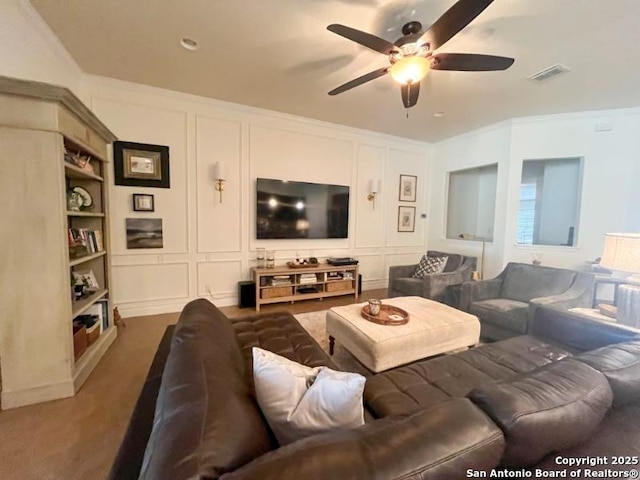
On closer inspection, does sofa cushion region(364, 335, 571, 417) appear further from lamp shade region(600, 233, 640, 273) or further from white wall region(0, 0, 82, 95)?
white wall region(0, 0, 82, 95)

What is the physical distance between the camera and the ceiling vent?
2635 mm

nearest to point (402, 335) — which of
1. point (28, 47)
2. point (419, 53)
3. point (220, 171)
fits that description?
point (419, 53)

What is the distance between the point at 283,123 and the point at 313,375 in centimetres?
384

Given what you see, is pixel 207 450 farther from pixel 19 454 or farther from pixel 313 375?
pixel 19 454

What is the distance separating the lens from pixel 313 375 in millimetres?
976

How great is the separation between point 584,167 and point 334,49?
3733mm

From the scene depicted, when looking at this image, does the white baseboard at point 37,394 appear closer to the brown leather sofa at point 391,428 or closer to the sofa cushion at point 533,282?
the brown leather sofa at point 391,428

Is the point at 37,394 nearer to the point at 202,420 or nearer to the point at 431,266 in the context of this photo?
the point at 202,420

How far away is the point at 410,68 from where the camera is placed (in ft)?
6.59

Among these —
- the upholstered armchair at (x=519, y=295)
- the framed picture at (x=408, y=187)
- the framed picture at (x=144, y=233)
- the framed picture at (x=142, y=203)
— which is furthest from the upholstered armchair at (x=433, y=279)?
the framed picture at (x=142, y=203)

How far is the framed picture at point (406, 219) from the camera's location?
5.23 m

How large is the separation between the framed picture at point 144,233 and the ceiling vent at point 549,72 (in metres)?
4.54

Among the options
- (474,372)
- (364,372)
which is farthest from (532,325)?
(364,372)

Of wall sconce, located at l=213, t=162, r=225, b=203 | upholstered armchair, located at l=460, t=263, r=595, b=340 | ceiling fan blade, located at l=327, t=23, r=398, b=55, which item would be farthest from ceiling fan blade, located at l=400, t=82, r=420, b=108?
wall sconce, located at l=213, t=162, r=225, b=203
